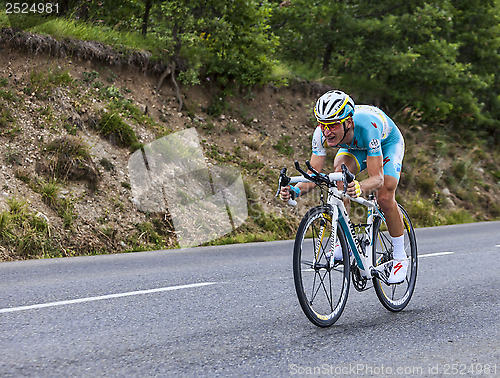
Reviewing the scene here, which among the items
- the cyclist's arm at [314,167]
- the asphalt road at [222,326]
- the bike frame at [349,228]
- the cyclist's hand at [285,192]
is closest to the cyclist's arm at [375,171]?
the bike frame at [349,228]

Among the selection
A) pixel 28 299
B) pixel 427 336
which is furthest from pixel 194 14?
pixel 427 336

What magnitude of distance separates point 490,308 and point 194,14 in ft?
38.5

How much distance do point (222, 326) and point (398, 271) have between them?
1.75 metres

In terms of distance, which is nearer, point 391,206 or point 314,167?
point 314,167

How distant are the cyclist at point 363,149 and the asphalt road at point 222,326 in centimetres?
70

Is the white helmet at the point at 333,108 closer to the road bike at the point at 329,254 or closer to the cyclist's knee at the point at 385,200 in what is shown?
the road bike at the point at 329,254

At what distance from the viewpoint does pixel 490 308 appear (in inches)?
207

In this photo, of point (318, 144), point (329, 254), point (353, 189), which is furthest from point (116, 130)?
point (353, 189)

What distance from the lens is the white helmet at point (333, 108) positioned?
4258mm

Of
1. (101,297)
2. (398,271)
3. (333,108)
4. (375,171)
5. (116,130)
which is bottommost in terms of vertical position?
(116,130)

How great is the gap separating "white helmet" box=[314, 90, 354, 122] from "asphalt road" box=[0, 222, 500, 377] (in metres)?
1.66

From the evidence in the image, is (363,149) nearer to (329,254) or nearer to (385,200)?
(385,200)

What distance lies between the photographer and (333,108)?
4.26 metres

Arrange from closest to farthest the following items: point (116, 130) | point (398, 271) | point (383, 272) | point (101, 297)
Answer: point (383, 272)
point (398, 271)
point (101, 297)
point (116, 130)
